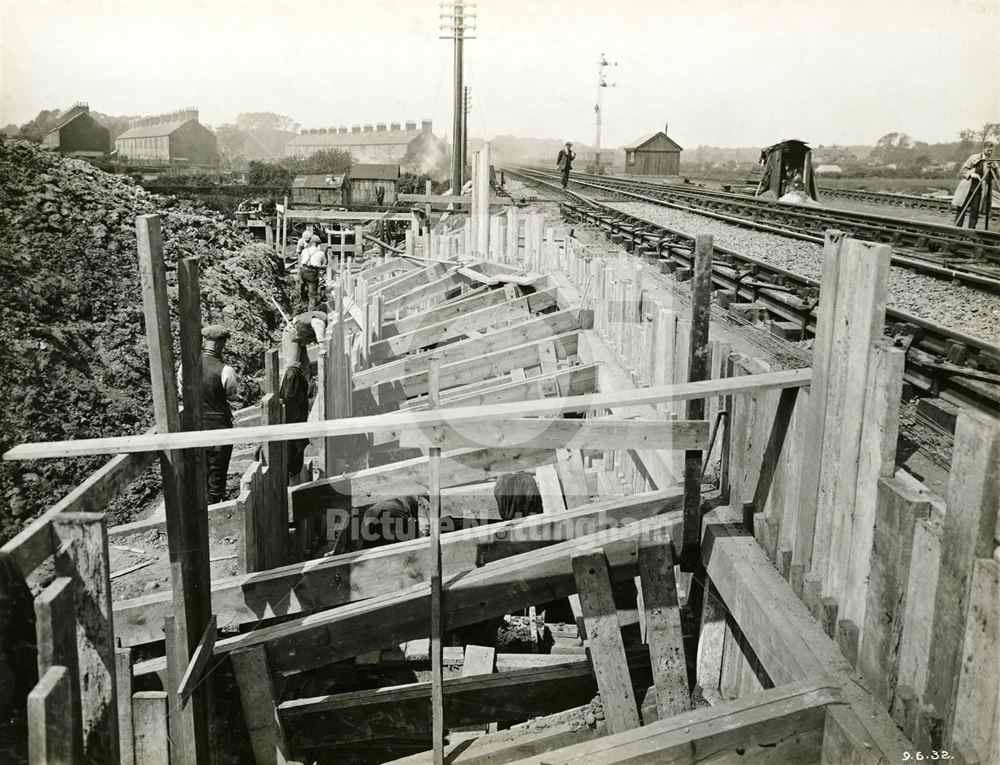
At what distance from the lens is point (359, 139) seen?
358 feet

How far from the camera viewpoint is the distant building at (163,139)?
74.9 metres

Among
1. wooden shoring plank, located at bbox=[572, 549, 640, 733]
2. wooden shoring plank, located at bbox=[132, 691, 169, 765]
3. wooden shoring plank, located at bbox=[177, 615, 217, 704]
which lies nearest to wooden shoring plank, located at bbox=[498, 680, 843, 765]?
wooden shoring plank, located at bbox=[572, 549, 640, 733]

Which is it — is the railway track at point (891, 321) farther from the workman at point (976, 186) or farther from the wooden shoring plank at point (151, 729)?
the workman at point (976, 186)

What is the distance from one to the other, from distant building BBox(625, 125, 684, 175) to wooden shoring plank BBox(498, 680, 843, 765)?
71.0m

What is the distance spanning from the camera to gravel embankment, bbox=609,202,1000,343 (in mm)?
8477

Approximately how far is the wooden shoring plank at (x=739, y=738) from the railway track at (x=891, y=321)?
1983 millimetres

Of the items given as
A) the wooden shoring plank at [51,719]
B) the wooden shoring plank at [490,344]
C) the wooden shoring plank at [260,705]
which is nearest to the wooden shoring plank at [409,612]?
the wooden shoring plank at [260,705]

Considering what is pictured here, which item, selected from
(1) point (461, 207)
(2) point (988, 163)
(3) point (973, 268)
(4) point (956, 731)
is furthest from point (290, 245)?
(4) point (956, 731)

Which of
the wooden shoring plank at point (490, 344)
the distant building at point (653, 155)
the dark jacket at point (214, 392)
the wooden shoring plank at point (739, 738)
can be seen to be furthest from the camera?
the distant building at point (653, 155)

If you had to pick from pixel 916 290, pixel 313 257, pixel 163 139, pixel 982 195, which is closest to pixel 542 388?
pixel 916 290

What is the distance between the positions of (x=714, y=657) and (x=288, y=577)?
235cm

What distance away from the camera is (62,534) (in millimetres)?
2881

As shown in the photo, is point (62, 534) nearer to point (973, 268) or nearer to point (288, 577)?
point (288, 577)

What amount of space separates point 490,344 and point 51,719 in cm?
727
